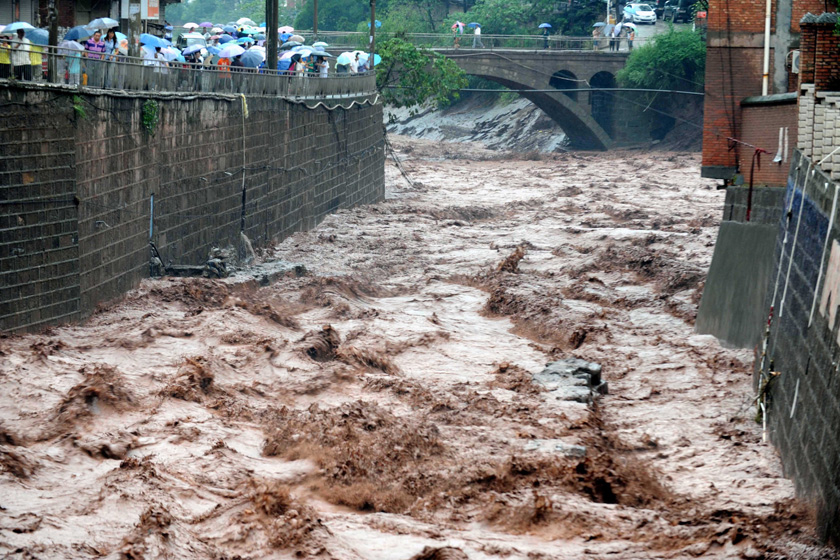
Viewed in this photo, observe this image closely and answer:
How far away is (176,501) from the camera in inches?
442

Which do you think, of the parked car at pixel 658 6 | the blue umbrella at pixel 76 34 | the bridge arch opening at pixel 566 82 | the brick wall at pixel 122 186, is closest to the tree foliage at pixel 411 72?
the bridge arch opening at pixel 566 82

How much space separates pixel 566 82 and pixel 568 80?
0.84m

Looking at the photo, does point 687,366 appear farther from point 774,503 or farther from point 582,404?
point 774,503

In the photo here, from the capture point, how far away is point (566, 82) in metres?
62.8

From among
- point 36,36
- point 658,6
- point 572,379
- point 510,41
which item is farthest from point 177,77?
point 658,6

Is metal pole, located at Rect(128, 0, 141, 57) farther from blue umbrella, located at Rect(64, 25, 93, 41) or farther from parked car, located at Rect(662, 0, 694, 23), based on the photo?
parked car, located at Rect(662, 0, 694, 23)

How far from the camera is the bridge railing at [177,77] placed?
1744cm

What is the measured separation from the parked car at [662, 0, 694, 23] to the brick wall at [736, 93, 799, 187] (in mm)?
46110

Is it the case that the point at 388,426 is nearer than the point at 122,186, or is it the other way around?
the point at 388,426

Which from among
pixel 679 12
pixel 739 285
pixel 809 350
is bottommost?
pixel 739 285

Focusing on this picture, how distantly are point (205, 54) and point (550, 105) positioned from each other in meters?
35.0

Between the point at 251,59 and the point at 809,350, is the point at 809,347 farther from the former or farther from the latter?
the point at 251,59

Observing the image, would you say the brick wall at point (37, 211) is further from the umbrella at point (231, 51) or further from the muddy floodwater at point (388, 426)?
the umbrella at point (231, 51)

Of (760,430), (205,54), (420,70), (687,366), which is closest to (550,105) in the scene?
(420,70)
